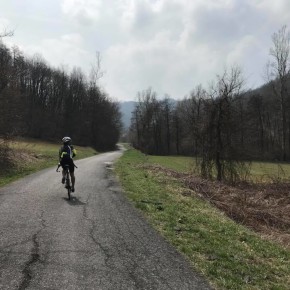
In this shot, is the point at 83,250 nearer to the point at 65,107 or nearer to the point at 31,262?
the point at 31,262

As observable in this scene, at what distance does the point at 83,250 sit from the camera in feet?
23.7

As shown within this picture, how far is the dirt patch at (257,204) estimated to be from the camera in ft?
42.2

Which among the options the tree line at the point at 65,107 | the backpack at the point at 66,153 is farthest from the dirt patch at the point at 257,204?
the tree line at the point at 65,107

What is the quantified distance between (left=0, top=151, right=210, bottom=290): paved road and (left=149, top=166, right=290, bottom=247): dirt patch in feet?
13.7

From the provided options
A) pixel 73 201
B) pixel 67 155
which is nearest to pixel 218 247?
pixel 73 201

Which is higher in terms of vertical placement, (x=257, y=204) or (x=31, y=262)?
(x=31, y=262)

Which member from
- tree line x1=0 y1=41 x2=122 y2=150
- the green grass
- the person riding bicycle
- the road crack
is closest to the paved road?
the road crack

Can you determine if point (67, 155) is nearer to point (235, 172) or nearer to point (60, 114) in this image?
point (235, 172)

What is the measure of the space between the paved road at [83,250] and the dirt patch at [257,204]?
4190 mm

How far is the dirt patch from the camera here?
12876 mm

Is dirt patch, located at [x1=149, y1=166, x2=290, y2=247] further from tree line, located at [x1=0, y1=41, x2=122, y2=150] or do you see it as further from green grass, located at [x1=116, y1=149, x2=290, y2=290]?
tree line, located at [x1=0, y1=41, x2=122, y2=150]

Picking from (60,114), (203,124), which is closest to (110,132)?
(60,114)

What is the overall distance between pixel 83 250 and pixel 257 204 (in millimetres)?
11159

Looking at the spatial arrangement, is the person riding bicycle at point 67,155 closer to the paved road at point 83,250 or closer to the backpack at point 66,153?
the backpack at point 66,153
